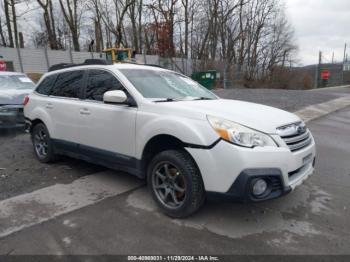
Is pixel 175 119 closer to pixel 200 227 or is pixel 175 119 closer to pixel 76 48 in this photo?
pixel 200 227

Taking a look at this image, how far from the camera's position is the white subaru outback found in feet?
9.96

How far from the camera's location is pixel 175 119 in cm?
339

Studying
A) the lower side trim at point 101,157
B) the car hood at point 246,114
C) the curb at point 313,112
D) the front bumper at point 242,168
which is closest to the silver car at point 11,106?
the lower side trim at point 101,157

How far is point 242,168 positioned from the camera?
2939 millimetres

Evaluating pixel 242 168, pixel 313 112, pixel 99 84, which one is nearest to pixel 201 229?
pixel 242 168

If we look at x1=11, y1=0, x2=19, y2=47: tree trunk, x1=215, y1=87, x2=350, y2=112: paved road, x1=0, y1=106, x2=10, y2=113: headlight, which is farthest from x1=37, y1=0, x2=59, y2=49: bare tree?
x1=0, y1=106, x2=10, y2=113: headlight

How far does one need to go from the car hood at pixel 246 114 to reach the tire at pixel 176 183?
519 mm

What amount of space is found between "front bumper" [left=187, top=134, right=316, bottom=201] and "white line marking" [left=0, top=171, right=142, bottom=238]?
1.63m

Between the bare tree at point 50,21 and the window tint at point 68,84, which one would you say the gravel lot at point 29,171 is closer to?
the window tint at point 68,84

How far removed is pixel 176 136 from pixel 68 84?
250 cm

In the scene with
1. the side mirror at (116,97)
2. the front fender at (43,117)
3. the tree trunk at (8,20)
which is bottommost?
the front fender at (43,117)

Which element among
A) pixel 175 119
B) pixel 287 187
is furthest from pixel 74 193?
pixel 287 187

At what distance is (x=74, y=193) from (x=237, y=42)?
37.5 metres

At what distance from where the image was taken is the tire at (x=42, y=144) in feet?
17.3
